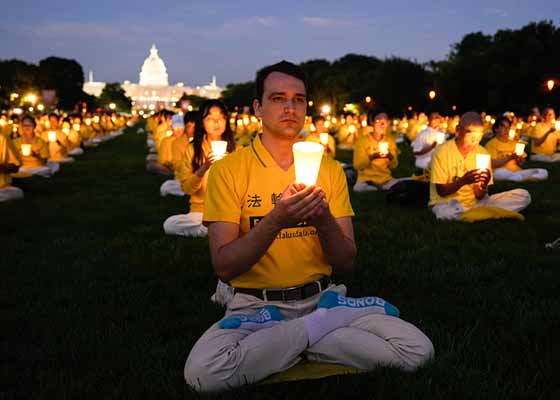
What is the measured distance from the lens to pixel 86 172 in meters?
14.3

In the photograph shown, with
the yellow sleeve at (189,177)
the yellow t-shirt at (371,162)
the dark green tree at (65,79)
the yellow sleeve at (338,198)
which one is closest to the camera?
the yellow sleeve at (338,198)

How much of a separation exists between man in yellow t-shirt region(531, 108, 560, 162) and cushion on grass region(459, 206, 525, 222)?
9457 millimetres

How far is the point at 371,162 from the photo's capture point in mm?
10680

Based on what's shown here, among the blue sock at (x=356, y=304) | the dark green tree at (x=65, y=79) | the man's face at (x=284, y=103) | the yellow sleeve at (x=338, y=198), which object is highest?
the dark green tree at (x=65, y=79)

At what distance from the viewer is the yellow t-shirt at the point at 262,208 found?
3082 mm

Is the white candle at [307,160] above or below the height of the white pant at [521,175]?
A: above

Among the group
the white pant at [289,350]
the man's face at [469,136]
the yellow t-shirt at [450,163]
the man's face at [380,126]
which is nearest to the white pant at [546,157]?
the man's face at [380,126]

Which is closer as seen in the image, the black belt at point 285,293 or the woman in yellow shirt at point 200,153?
the black belt at point 285,293

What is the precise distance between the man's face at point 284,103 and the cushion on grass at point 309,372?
1.14m

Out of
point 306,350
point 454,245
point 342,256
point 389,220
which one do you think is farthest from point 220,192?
point 389,220

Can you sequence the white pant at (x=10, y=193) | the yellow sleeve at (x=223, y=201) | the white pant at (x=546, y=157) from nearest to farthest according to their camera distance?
1. the yellow sleeve at (x=223, y=201)
2. the white pant at (x=10, y=193)
3. the white pant at (x=546, y=157)

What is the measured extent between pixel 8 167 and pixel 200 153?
4121mm

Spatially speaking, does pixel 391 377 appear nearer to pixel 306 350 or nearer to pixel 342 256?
pixel 306 350

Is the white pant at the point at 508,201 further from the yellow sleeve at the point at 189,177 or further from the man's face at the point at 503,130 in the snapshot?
the man's face at the point at 503,130
